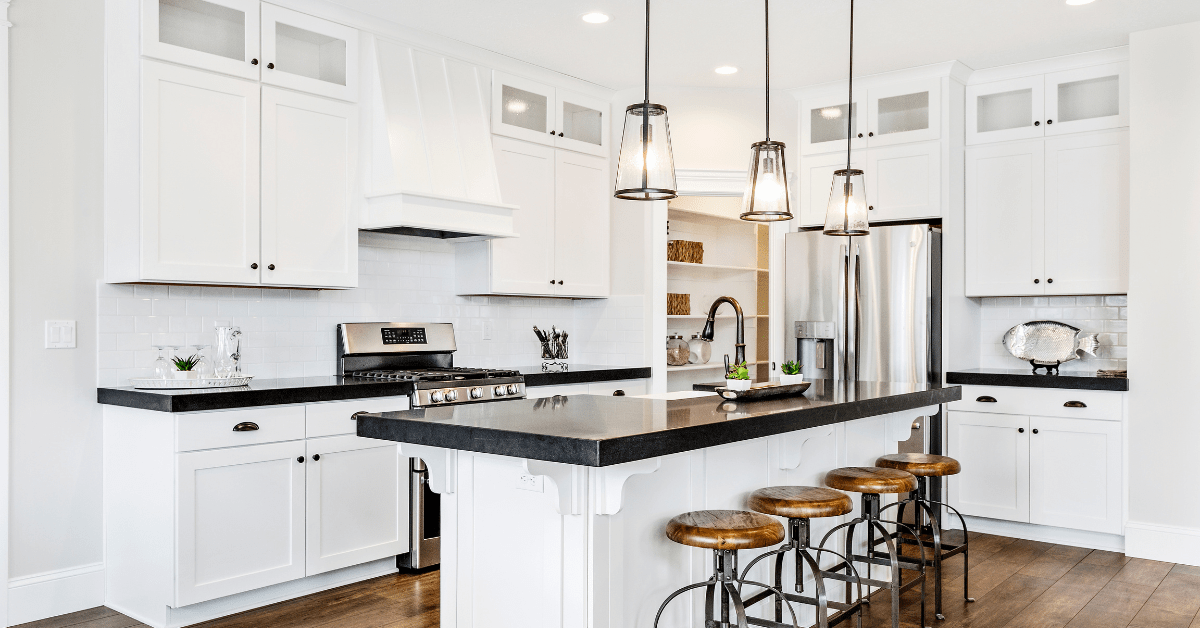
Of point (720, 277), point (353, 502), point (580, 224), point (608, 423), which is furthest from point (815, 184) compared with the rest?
point (608, 423)

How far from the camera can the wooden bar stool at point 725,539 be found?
7.95 feet

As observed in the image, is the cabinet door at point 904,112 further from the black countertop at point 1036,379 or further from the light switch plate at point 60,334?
the light switch plate at point 60,334

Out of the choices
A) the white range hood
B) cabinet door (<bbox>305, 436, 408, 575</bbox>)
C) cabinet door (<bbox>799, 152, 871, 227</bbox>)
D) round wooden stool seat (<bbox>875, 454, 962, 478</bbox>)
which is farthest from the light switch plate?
cabinet door (<bbox>799, 152, 871, 227</bbox>)

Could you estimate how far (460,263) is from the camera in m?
5.17

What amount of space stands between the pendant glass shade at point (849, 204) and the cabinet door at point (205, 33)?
2.52m

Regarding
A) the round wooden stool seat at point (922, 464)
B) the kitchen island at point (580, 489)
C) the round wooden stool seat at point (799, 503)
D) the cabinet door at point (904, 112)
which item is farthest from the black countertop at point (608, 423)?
the cabinet door at point (904, 112)

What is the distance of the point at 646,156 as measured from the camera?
8.58 ft

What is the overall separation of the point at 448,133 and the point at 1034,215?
3.29 metres

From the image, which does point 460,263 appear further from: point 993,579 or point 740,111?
point 993,579

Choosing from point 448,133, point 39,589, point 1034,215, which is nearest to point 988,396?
point 1034,215

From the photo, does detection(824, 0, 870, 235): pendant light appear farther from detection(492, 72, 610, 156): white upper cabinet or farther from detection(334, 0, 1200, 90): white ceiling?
detection(492, 72, 610, 156): white upper cabinet

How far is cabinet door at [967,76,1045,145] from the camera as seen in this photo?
16.6 feet

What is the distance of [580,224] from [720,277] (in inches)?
76.7

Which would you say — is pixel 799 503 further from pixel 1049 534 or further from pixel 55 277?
pixel 55 277
